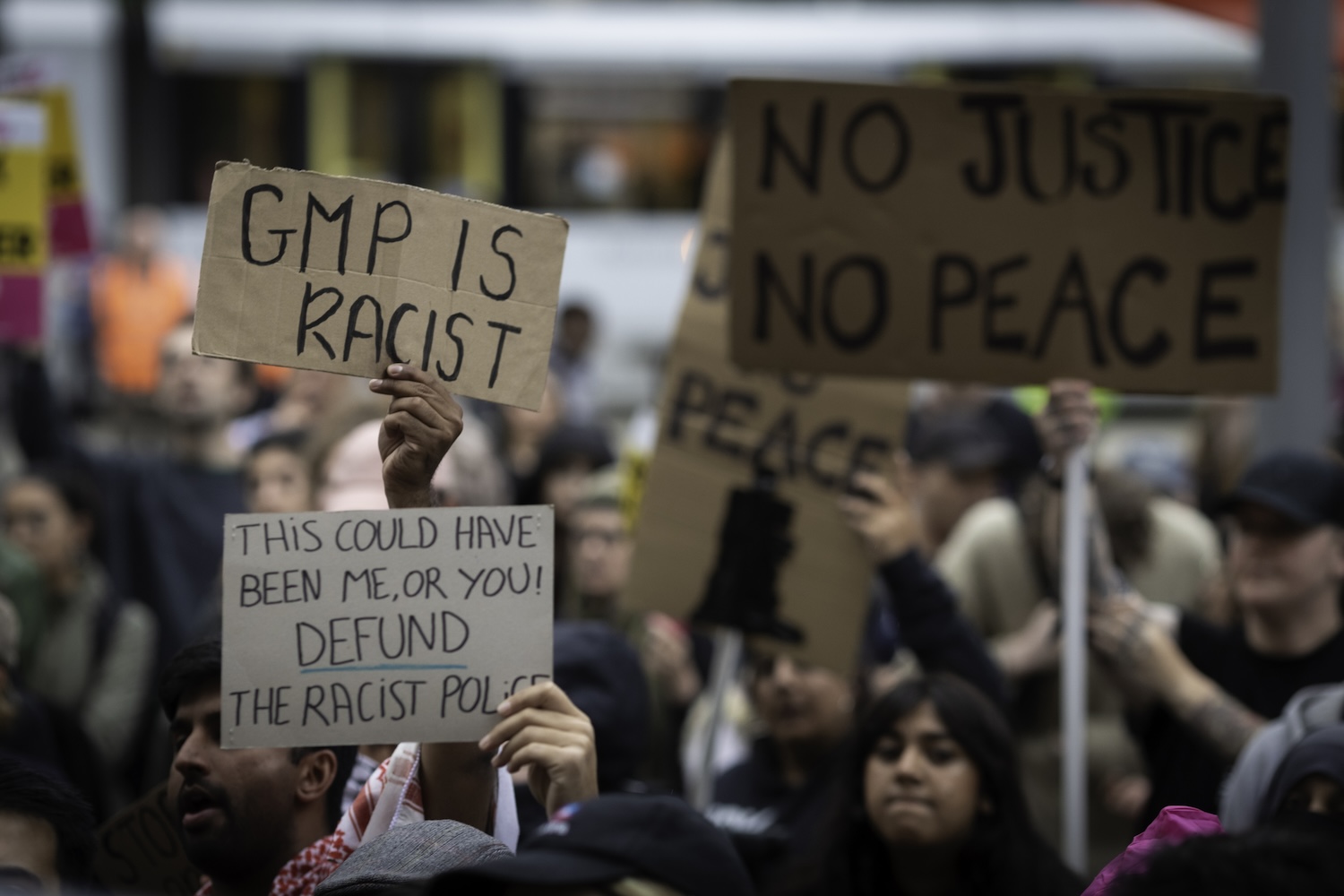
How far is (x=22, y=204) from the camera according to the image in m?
5.50

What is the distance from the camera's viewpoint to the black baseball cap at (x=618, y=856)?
78.9 inches

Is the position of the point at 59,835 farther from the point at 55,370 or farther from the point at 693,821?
the point at 55,370

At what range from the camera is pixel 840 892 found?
3.52m

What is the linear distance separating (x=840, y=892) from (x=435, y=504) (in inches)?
54.0

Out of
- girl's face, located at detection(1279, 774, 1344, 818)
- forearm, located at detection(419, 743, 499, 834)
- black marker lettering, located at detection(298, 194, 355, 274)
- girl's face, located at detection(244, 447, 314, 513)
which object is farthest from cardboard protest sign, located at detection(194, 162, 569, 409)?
girl's face, located at detection(244, 447, 314, 513)

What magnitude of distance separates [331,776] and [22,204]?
3439 millimetres

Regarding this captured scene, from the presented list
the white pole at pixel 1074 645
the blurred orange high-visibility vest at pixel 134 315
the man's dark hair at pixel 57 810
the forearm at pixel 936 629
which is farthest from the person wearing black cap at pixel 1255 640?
the blurred orange high-visibility vest at pixel 134 315

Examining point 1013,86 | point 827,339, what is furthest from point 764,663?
point 1013,86

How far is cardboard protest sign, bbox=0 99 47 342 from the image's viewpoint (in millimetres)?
5457

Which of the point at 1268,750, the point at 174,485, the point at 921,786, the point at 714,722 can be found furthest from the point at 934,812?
the point at 174,485

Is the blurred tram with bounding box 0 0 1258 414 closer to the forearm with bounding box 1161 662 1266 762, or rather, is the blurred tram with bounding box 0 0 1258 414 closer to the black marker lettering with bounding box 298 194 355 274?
the forearm with bounding box 1161 662 1266 762

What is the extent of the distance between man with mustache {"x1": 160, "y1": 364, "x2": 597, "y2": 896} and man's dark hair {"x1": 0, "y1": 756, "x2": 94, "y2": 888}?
0.16 metres

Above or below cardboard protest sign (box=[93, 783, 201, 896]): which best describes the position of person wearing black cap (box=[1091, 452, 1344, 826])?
above

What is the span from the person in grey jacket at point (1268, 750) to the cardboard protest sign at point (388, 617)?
1.48 metres
